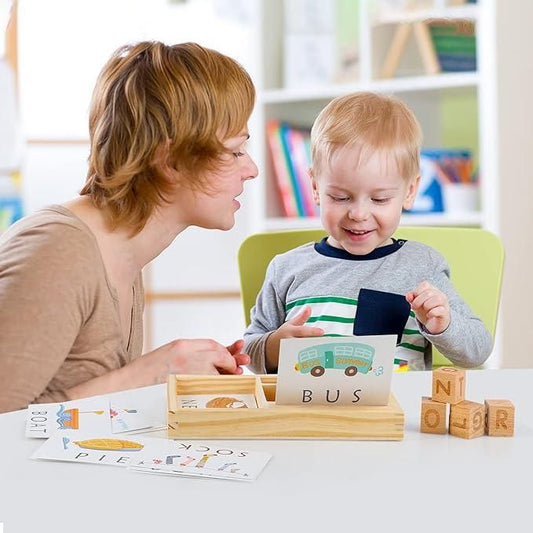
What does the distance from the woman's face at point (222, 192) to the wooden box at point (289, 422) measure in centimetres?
66

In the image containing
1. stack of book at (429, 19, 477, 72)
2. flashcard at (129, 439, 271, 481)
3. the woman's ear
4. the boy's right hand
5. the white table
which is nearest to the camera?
the white table

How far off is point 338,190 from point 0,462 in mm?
935

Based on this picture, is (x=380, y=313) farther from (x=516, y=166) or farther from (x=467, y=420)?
(x=516, y=166)

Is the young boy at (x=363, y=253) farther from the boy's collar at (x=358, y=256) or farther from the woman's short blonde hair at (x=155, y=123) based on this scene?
the woman's short blonde hair at (x=155, y=123)

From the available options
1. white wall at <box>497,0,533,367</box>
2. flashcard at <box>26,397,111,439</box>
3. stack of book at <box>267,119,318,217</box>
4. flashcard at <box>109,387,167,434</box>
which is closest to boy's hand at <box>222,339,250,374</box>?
flashcard at <box>109,387,167,434</box>

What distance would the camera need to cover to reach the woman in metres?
1.41

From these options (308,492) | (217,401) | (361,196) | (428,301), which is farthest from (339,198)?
(308,492)

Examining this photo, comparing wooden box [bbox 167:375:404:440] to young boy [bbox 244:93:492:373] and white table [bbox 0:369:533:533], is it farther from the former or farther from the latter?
young boy [bbox 244:93:492:373]

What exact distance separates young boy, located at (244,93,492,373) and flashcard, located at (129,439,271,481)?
66 cm

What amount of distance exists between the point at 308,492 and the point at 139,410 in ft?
1.17

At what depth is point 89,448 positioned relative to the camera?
0.97 metres

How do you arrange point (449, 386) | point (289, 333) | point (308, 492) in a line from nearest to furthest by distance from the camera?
point (308, 492)
point (449, 386)
point (289, 333)

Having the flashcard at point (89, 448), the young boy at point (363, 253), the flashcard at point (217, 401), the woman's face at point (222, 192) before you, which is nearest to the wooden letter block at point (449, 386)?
the flashcard at point (217, 401)

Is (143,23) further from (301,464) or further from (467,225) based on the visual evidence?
(301,464)
